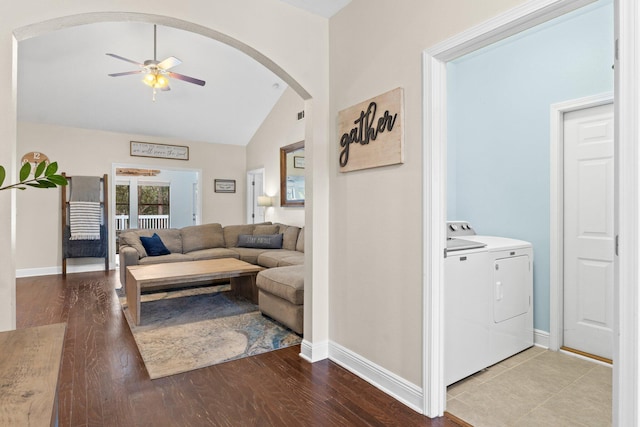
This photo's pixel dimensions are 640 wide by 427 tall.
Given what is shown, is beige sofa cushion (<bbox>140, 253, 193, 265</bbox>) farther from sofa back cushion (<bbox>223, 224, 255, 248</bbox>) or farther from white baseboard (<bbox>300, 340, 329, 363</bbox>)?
white baseboard (<bbox>300, 340, 329, 363</bbox>)

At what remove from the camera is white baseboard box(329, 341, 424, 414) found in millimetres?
1998

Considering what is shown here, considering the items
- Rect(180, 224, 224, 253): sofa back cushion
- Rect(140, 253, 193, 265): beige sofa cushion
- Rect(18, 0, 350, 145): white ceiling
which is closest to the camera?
Rect(18, 0, 350, 145): white ceiling

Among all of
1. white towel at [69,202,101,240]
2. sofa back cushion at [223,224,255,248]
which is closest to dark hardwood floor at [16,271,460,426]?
sofa back cushion at [223,224,255,248]

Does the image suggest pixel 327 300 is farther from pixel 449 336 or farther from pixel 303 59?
pixel 303 59

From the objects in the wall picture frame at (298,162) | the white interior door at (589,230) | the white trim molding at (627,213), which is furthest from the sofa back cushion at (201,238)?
the white trim molding at (627,213)

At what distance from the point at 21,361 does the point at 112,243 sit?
20.0 ft

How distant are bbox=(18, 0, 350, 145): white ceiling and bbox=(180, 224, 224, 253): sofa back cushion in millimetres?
2107

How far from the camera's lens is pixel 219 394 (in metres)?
2.13

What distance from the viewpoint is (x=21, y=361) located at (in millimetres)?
1026

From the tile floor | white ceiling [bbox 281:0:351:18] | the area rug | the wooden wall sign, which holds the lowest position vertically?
the tile floor

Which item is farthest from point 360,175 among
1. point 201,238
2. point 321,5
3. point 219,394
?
point 201,238

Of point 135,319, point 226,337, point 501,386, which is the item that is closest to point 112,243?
point 135,319

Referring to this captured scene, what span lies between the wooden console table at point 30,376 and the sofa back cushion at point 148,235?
4040 mm

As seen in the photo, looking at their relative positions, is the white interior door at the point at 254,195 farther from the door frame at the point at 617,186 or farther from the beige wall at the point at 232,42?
the door frame at the point at 617,186
